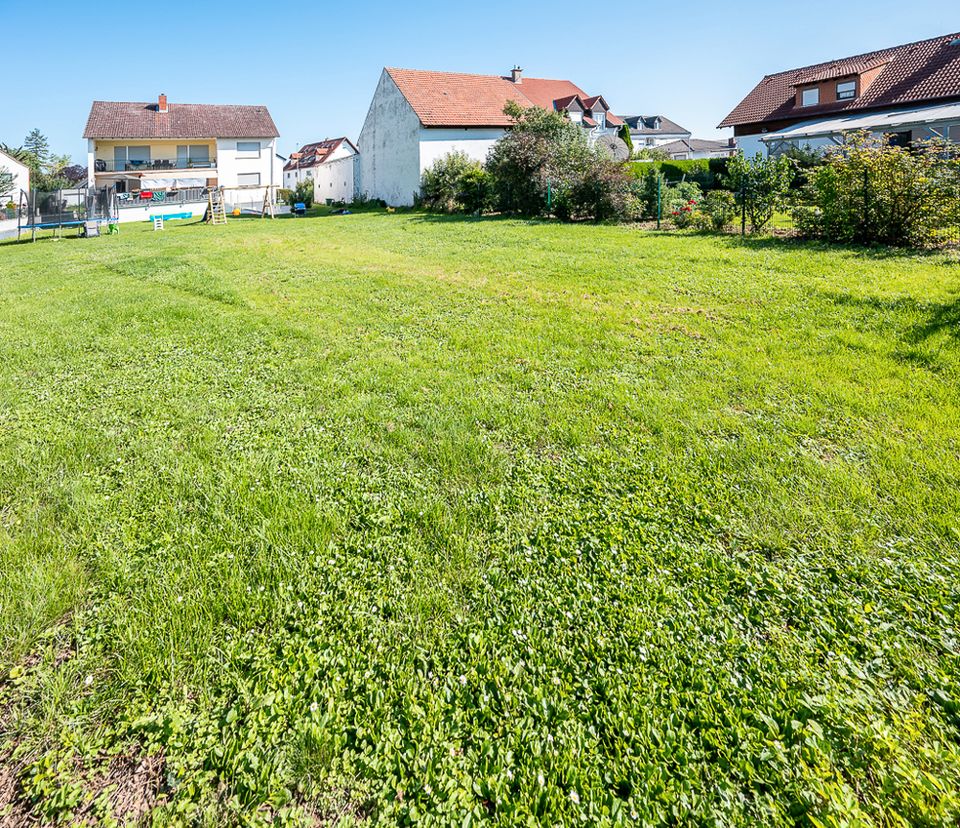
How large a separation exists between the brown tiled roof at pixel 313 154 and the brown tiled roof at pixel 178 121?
12.6 m

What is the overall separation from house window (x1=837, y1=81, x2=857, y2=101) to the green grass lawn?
34337 mm

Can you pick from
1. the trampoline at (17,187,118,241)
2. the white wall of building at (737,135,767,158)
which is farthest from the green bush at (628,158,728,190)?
the trampoline at (17,187,118,241)

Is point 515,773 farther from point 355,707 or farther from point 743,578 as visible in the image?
point 743,578

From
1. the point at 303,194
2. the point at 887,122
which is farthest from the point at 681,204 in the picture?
the point at 303,194

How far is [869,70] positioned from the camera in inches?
1239

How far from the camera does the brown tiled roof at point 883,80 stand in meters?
28.8

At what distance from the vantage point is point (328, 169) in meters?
42.1

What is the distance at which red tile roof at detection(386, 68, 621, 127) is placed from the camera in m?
28.3

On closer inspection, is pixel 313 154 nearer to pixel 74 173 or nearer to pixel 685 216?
pixel 74 173

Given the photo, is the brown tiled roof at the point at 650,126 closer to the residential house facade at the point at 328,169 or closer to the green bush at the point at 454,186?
the residential house facade at the point at 328,169

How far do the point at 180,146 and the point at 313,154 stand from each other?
23699 millimetres

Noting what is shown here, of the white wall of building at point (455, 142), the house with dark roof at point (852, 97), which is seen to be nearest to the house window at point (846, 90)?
the house with dark roof at point (852, 97)

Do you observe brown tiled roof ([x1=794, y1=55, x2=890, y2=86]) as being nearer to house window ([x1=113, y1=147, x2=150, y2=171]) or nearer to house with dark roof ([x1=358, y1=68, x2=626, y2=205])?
house with dark roof ([x1=358, y1=68, x2=626, y2=205])

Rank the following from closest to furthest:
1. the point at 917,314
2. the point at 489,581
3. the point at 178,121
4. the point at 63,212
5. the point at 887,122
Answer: the point at 489,581 < the point at 917,314 < the point at 887,122 < the point at 63,212 < the point at 178,121
